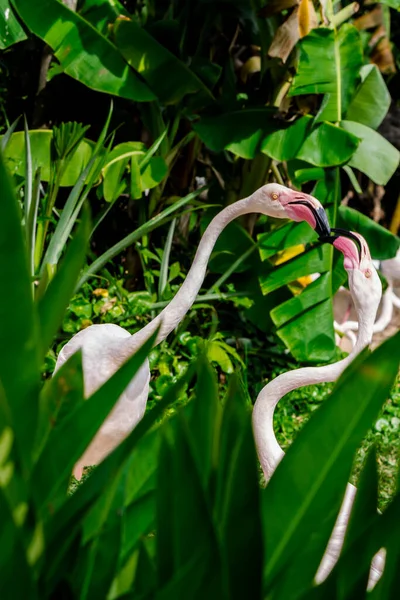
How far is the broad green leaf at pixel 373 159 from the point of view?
354cm

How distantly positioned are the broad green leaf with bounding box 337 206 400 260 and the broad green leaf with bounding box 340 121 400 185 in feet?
0.70

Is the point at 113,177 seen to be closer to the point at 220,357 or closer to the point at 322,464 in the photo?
the point at 220,357

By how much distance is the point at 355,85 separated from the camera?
11.4ft

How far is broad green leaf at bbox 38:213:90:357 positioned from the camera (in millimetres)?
499

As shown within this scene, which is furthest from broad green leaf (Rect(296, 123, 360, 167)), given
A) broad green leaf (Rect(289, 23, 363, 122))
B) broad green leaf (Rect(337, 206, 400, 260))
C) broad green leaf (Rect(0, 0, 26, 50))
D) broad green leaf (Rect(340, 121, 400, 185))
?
broad green leaf (Rect(0, 0, 26, 50))

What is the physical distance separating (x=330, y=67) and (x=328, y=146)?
40 cm

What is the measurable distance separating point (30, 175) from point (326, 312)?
1530mm

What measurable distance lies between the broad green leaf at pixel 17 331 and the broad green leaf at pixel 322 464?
19cm

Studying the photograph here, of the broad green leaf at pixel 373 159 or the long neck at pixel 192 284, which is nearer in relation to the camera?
the long neck at pixel 192 284

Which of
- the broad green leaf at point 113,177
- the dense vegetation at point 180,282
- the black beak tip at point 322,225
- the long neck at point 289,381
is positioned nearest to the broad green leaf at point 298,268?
the dense vegetation at point 180,282

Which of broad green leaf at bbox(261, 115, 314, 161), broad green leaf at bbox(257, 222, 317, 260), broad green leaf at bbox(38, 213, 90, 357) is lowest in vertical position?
broad green leaf at bbox(257, 222, 317, 260)

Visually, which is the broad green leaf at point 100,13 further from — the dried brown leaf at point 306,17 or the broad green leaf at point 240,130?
the dried brown leaf at point 306,17

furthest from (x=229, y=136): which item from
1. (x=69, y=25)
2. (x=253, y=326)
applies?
(x=253, y=326)

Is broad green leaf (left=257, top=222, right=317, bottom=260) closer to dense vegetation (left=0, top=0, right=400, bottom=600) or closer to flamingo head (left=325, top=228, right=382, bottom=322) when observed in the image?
dense vegetation (left=0, top=0, right=400, bottom=600)
